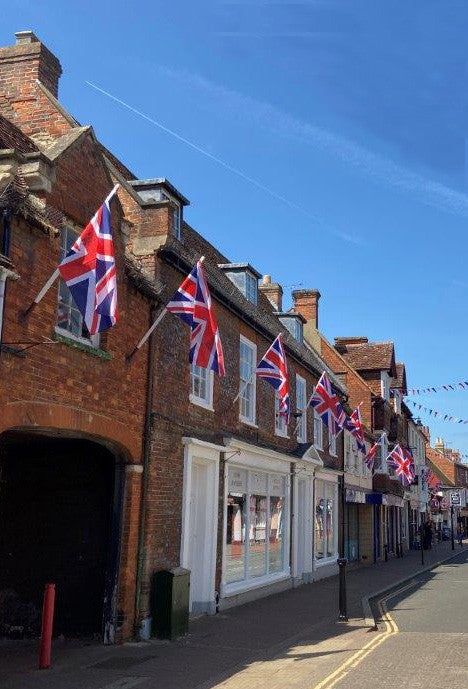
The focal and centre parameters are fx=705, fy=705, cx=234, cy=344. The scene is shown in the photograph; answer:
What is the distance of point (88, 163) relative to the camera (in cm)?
1068

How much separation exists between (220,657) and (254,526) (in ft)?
22.4

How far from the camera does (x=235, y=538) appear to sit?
1566cm

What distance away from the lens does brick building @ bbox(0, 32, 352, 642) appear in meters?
9.02

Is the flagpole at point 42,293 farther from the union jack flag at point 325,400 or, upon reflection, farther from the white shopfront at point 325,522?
the white shopfront at point 325,522

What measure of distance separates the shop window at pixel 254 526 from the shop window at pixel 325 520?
3.92 meters

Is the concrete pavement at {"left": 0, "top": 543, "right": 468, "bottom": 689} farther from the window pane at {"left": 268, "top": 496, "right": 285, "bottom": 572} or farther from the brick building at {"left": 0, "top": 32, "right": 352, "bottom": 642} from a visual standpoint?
the window pane at {"left": 268, "top": 496, "right": 285, "bottom": 572}

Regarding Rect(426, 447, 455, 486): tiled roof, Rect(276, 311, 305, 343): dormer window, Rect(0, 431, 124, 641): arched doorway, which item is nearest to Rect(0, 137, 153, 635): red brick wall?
Rect(0, 431, 124, 641): arched doorway

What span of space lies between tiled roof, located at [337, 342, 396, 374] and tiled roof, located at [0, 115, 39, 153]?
26464 millimetres

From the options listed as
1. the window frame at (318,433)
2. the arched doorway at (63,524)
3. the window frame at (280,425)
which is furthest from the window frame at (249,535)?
the window frame at (318,433)

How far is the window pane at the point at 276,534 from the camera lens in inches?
721

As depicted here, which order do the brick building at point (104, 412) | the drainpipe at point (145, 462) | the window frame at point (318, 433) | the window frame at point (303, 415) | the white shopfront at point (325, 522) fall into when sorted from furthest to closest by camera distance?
the window frame at point (318, 433), the white shopfront at point (325, 522), the window frame at point (303, 415), the drainpipe at point (145, 462), the brick building at point (104, 412)

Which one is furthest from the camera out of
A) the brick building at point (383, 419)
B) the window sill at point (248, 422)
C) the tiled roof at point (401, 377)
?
the tiled roof at point (401, 377)

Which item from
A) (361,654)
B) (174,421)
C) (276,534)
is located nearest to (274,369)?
(174,421)

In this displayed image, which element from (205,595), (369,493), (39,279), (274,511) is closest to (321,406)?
(274,511)
